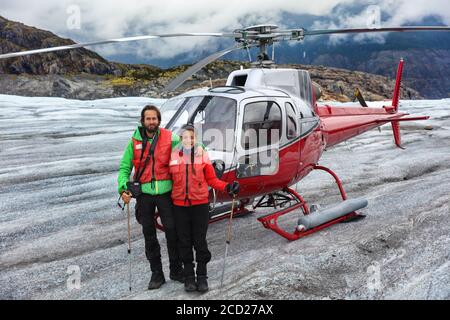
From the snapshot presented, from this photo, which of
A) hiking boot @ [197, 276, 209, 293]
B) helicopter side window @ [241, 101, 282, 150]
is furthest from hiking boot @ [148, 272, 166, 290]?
helicopter side window @ [241, 101, 282, 150]

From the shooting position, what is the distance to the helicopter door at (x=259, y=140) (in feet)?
17.3

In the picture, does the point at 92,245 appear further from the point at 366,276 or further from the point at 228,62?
the point at 228,62

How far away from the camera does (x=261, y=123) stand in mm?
5617

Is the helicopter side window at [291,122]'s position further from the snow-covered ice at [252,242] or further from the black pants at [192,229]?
the black pants at [192,229]

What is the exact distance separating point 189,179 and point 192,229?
552 millimetres

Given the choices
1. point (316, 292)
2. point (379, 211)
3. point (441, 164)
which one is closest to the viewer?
point (316, 292)

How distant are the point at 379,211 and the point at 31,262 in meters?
5.69

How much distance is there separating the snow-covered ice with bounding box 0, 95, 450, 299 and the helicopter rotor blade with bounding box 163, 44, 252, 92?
2.33 m

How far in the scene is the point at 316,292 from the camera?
13.9 feet

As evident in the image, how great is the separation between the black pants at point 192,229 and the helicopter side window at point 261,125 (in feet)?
4.76

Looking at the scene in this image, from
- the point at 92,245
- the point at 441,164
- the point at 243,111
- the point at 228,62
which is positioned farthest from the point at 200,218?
the point at 228,62

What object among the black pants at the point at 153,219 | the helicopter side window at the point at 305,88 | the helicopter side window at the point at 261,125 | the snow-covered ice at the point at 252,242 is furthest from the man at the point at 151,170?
the helicopter side window at the point at 305,88

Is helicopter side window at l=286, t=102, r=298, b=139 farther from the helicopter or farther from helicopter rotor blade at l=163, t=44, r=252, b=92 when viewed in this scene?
helicopter rotor blade at l=163, t=44, r=252, b=92
